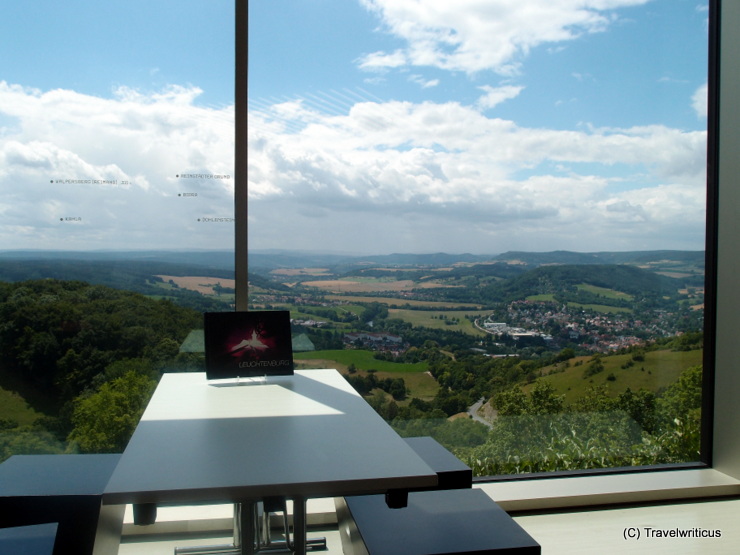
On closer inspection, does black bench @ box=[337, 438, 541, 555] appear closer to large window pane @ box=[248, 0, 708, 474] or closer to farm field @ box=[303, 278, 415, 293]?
large window pane @ box=[248, 0, 708, 474]

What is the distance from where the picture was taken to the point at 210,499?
1.34 metres

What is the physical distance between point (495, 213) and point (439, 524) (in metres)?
2.10

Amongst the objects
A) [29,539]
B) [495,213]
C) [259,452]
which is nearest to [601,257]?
[495,213]

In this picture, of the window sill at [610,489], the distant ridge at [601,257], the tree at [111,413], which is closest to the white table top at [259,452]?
the tree at [111,413]

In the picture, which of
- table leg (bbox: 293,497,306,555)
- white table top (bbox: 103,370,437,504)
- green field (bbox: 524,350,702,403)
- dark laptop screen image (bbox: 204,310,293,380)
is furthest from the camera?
green field (bbox: 524,350,702,403)

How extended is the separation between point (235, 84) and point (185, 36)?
354 millimetres

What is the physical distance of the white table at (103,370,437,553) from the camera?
4.47ft

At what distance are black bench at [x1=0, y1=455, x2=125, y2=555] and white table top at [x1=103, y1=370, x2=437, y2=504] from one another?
32 centimetres

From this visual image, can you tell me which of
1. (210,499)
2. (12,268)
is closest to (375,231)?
(12,268)

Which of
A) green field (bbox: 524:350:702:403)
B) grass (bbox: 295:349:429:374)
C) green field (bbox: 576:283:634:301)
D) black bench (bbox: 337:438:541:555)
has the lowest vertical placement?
black bench (bbox: 337:438:541:555)

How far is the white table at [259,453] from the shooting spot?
4.47ft

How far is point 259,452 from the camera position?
1598mm

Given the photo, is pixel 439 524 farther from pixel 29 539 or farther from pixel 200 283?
pixel 200 283

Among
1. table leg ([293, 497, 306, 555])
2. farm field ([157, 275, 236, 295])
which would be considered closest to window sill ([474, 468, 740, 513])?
table leg ([293, 497, 306, 555])
